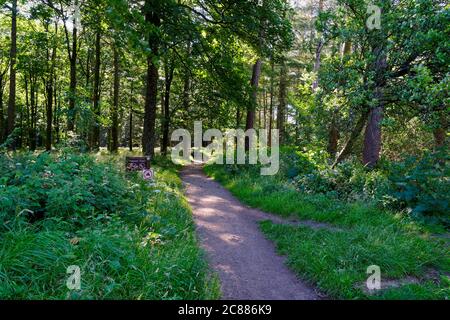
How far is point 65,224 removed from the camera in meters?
4.64

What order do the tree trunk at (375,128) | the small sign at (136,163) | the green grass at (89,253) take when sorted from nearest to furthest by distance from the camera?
the green grass at (89,253), the tree trunk at (375,128), the small sign at (136,163)

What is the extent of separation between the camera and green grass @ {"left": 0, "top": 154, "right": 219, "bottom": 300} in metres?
3.47

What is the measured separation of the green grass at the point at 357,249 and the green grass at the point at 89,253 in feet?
6.00

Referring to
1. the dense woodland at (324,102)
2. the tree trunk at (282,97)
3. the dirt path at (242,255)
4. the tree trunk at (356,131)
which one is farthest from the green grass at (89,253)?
the tree trunk at (282,97)

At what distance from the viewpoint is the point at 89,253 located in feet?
13.2

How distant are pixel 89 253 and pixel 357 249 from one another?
4134mm

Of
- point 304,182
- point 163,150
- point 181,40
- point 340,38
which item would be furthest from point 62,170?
point 163,150

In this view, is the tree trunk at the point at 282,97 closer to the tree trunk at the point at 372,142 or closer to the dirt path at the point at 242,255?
the tree trunk at the point at 372,142

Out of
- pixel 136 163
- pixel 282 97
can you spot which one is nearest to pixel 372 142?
pixel 136 163

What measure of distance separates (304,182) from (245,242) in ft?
14.0

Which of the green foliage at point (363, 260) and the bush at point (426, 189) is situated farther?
the bush at point (426, 189)

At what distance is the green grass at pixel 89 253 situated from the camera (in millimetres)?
3475

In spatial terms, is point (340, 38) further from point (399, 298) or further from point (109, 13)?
point (399, 298)

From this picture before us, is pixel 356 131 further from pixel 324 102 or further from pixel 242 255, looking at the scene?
pixel 242 255
